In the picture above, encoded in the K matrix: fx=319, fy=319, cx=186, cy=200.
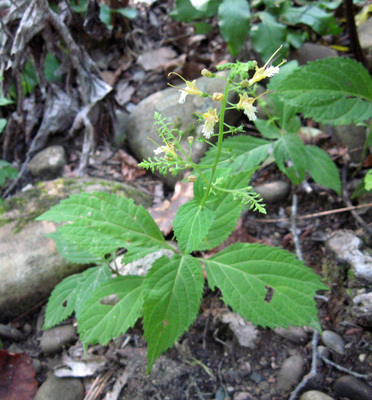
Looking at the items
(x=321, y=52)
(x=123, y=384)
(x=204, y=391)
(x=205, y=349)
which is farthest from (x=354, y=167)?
(x=123, y=384)

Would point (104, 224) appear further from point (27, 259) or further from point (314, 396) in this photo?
point (314, 396)

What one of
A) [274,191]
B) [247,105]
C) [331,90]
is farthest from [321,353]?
[331,90]

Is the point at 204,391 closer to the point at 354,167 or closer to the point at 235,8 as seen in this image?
the point at 354,167

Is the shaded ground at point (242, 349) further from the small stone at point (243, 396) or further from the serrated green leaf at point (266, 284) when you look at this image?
the serrated green leaf at point (266, 284)

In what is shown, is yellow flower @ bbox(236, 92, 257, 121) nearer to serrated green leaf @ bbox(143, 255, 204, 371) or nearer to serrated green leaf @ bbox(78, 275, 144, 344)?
serrated green leaf @ bbox(143, 255, 204, 371)

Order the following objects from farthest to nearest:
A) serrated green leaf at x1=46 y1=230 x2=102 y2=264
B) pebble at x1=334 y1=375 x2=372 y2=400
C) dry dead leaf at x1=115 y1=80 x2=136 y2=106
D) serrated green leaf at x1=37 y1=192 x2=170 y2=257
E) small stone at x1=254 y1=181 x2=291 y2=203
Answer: dry dead leaf at x1=115 y1=80 x2=136 y2=106, small stone at x1=254 y1=181 x2=291 y2=203, serrated green leaf at x1=46 y1=230 x2=102 y2=264, serrated green leaf at x1=37 y1=192 x2=170 y2=257, pebble at x1=334 y1=375 x2=372 y2=400

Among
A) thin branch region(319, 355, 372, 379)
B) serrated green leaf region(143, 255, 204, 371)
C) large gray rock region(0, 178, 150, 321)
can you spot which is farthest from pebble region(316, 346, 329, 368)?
large gray rock region(0, 178, 150, 321)
